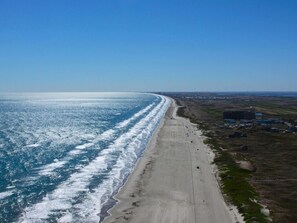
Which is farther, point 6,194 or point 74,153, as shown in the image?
point 74,153

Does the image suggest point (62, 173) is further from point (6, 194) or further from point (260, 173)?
point (260, 173)

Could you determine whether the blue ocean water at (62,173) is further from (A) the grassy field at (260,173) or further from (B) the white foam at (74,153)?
(A) the grassy field at (260,173)

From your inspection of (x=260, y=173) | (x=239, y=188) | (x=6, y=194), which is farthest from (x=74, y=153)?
(x=239, y=188)

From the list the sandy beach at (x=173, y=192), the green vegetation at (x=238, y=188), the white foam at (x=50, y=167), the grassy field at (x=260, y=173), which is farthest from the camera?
the white foam at (x=50, y=167)

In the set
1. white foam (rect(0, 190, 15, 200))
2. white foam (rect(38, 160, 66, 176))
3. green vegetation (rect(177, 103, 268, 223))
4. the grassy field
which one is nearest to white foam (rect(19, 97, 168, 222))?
white foam (rect(38, 160, 66, 176))

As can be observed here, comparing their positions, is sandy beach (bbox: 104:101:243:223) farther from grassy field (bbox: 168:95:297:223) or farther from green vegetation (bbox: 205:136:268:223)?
grassy field (bbox: 168:95:297:223)

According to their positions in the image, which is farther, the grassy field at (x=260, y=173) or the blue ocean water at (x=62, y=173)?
the grassy field at (x=260, y=173)

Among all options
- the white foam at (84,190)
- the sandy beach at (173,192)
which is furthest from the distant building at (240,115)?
the white foam at (84,190)

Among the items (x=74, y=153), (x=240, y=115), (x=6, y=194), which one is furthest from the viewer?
(x=240, y=115)
